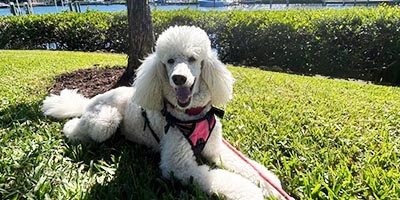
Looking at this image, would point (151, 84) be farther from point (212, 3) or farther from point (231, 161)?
point (212, 3)

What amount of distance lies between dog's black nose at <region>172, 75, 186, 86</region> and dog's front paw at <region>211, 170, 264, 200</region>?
659 millimetres

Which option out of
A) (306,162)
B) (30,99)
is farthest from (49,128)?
(306,162)

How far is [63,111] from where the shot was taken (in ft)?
12.7

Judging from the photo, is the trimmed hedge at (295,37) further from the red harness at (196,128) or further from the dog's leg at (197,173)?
the dog's leg at (197,173)

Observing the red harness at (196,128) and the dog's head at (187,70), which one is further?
the red harness at (196,128)

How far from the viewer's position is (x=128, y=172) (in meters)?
2.83

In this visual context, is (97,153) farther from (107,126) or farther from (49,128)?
(49,128)

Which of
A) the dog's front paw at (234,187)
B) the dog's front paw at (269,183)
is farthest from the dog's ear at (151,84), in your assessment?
the dog's front paw at (269,183)

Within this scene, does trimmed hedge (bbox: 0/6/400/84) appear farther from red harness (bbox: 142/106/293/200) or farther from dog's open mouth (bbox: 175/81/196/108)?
dog's open mouth (bbox: 175/81/196/108)

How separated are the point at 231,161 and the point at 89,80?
346 centimetres

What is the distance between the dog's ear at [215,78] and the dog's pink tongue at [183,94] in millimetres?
243

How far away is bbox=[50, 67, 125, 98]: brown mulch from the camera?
5.11 m

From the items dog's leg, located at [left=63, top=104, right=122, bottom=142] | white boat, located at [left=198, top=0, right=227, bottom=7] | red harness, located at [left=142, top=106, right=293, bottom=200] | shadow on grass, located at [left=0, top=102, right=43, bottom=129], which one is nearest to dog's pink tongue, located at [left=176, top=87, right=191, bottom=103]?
red harness, located at [left=142, top=106, right=293, bottom=200]

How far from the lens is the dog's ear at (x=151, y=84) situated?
8.96 feet
